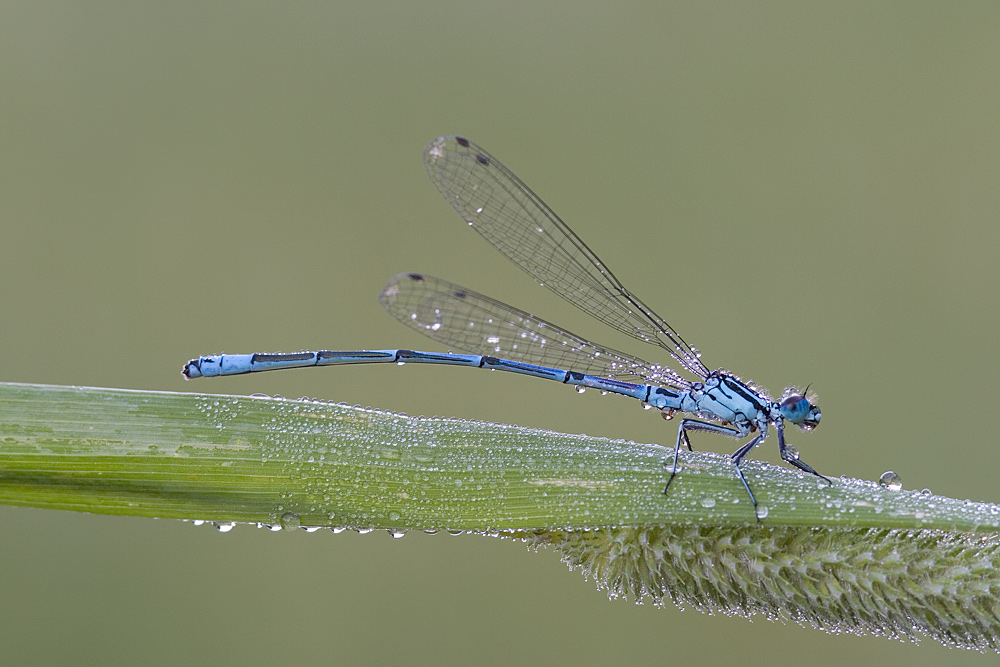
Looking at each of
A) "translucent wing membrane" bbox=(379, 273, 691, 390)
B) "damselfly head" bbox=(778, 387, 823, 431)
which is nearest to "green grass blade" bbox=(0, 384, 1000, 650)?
"damselfly head" bbox=(778, 387, 823, 431)

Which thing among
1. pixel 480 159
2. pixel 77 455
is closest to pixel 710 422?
pixel 480 159

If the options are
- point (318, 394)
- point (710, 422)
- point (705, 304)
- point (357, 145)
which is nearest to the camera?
point (710, 422)

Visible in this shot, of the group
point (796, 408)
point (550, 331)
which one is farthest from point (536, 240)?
point (796, 408)

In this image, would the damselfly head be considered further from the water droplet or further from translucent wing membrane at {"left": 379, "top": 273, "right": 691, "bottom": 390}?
the water droplet

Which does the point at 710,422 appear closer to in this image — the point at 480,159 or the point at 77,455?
the point at 480,159

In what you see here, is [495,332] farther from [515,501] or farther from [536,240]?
[515,501]

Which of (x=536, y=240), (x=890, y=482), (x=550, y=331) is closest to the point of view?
(x=890, y=482)
